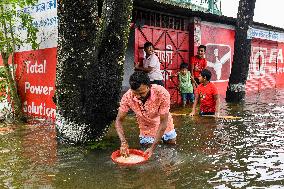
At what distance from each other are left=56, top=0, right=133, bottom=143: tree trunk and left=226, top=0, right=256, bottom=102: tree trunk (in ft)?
24.8

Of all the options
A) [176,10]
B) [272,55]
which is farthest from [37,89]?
[272,55]

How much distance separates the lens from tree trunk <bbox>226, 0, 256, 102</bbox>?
43.8ft

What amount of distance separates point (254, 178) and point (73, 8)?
3731 mm

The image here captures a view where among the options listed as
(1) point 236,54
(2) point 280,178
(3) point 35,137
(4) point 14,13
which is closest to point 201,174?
(2) point 280,178

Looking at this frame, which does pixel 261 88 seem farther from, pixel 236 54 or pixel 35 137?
pixel 35 137

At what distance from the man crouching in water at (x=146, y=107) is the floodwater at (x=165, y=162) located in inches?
14.0

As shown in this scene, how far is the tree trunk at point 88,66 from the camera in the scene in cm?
631

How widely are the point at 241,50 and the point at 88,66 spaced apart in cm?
836

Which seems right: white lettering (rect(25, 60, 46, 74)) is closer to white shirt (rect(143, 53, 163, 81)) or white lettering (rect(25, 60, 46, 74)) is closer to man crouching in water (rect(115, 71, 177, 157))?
white shirt (rect(143, 53, 163, 81))

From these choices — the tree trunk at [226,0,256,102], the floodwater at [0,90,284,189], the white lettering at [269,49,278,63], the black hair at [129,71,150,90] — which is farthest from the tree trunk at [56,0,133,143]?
the white lettering at [269,49,278,63]

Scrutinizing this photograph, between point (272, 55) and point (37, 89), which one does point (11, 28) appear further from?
point (272, 55)

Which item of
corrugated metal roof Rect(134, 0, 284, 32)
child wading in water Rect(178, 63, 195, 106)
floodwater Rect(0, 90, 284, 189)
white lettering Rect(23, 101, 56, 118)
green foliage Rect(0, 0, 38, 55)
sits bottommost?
floodwater Rect(0, 90, 284, 189)

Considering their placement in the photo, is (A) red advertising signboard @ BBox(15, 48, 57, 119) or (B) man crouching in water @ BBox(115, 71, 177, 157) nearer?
Result: (B) man crouching in water @ BBox(115, 71, 177, 157)

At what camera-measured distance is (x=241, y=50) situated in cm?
1351
